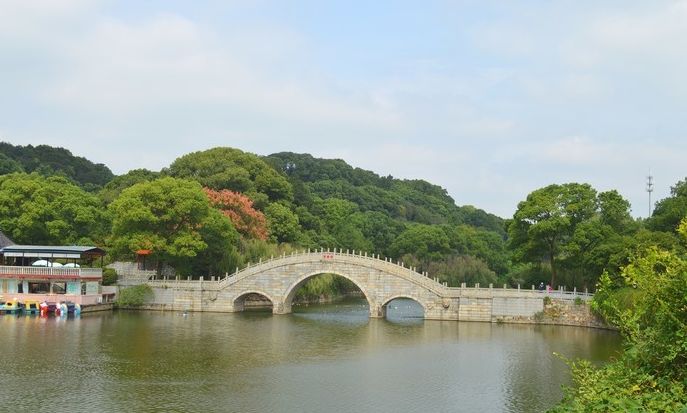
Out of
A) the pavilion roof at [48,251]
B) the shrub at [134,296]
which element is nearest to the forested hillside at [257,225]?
the shrub at [134,296]

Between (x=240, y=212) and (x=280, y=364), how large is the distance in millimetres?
26920

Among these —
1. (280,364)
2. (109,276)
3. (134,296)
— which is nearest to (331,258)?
(134,296)

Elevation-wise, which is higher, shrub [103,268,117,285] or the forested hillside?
the forested hillside

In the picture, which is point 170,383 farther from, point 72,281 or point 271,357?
point 72,281

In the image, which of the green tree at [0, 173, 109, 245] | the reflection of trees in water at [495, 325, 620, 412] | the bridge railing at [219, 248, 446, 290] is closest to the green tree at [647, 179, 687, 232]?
the reflection of trees in water at [495, 325, 620, 412]

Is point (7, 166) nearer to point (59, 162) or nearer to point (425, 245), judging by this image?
point (59, 162)

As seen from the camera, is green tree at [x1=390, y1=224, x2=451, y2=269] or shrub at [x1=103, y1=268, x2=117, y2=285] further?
green tree at [x1=390, y1=224, x2=451, y2=269]

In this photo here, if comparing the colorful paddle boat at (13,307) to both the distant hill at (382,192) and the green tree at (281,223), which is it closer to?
the green tree at (281,223)

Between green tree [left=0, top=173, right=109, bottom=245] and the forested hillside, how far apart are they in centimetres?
7

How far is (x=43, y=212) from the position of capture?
44.8 meters

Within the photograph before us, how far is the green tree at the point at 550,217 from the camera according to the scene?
42188mm

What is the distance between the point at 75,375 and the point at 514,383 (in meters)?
14.4

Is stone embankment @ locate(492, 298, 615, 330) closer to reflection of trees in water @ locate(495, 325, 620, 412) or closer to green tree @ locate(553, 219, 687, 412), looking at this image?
reflection of trees in water @ locate(495, 325, 620, 412)

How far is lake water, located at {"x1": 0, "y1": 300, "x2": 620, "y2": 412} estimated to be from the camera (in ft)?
65.9
